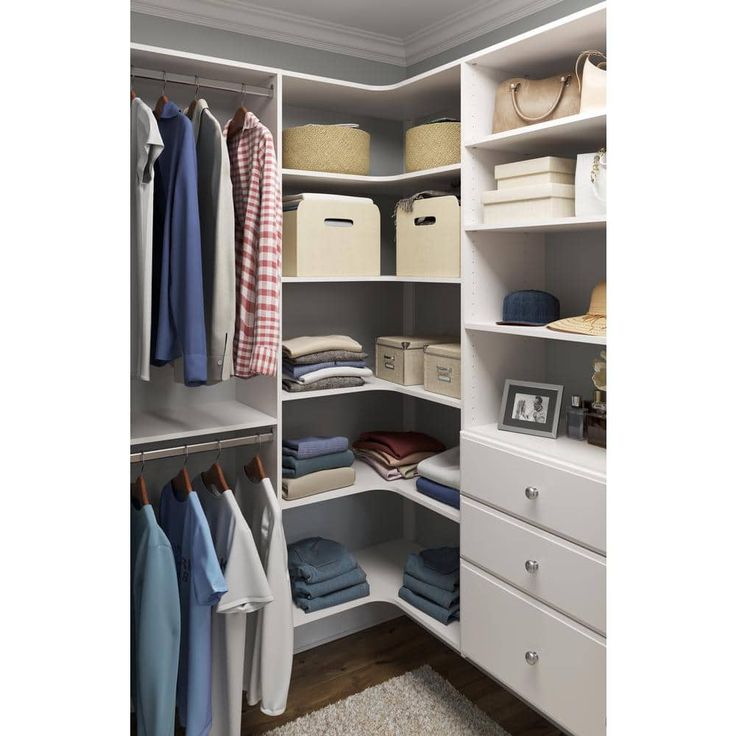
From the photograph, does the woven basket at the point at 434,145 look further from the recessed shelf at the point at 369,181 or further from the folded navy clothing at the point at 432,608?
the folded navy clothing at the point at 432,608

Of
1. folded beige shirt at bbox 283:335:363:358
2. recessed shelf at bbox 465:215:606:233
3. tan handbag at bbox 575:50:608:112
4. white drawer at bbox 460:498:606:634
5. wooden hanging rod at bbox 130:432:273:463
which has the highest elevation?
tan handbag at bbox 575:50:608:112

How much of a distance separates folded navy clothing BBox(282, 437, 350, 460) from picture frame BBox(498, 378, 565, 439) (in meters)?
0.63

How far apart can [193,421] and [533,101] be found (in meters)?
1.42

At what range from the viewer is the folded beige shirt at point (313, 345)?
2.36m

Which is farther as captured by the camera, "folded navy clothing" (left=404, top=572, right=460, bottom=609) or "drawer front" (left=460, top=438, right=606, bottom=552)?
"folded navy clothing" (left=404, top=572, right=460, bottom=609)

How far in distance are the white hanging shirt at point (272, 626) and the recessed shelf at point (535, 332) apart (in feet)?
2.68

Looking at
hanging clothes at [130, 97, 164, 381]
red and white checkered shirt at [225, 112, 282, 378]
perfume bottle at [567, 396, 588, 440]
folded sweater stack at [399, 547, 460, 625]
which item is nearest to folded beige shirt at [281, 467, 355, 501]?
folded sweater stack at [399, 547, 460, 625]

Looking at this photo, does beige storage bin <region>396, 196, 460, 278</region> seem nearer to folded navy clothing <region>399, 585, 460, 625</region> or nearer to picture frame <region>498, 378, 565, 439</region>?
picture frame <region>498, 378, 565, 439</region>

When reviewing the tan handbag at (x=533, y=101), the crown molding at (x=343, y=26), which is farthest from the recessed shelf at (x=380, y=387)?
the crown molding at (x=343, y=26)

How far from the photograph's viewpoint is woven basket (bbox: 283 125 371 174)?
2.31m

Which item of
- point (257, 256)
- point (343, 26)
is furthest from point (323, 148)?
point (343, 26)

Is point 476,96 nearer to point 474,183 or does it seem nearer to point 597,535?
point 474,183

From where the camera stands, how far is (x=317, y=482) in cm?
240
